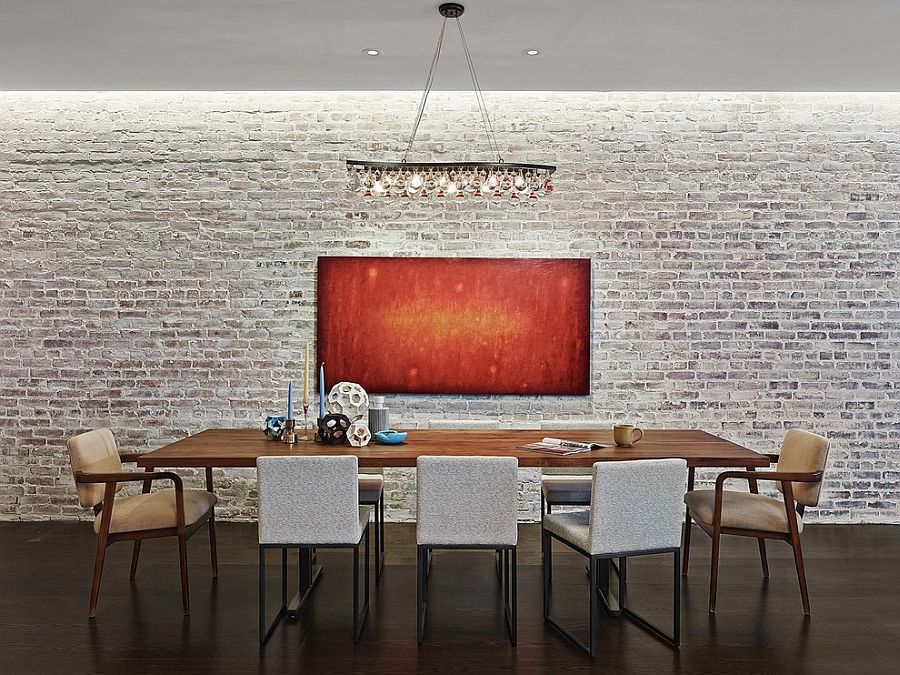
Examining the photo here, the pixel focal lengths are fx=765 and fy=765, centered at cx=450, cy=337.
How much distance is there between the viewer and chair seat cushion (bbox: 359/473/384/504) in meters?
4.16

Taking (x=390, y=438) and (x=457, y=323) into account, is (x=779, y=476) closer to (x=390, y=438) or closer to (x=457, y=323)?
(x=390, y=438)

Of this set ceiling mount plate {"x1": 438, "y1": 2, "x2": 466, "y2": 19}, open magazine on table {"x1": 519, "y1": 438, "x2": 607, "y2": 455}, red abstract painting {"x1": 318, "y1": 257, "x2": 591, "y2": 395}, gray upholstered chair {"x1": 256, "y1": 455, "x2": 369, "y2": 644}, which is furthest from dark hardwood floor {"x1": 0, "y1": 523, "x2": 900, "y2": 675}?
ceiling mount plate {"x1": 438, "y1": 2, "x2": 466, "y2": 19}

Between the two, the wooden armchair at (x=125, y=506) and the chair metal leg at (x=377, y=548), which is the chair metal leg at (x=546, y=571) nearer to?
the chair metal leg at (x=377, y=548)

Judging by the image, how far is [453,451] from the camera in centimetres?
380

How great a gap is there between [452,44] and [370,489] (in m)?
2.57

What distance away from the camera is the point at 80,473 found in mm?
3648

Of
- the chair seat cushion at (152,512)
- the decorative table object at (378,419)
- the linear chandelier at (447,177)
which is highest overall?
the linear chandelier at (447,177)

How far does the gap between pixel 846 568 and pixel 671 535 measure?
1.82 meters

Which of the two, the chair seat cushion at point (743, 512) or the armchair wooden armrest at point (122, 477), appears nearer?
the armchair wooden armrest at point (122, 477)

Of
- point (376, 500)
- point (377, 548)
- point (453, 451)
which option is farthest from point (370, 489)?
point (453, 451)

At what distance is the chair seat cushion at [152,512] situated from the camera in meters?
3.65

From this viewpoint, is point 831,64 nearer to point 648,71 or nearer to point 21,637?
point 648,71

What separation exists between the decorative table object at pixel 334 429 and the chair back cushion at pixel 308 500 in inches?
27.1

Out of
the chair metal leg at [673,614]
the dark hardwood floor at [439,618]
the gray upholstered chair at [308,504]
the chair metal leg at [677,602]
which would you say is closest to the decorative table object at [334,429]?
the gray upholstered chair at [308,504]
